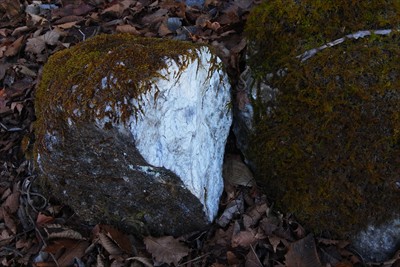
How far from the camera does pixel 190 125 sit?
249cm

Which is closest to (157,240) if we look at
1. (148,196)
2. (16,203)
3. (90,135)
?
(148,196)

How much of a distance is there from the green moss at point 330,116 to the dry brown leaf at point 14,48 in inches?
83.7

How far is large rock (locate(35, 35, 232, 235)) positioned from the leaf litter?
0.15m

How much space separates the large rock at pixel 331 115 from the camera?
2570 mm

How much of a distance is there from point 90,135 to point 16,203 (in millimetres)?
1132

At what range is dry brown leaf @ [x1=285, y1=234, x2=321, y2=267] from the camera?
262cm

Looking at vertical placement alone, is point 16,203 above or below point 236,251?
above

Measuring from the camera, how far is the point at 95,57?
2.38m

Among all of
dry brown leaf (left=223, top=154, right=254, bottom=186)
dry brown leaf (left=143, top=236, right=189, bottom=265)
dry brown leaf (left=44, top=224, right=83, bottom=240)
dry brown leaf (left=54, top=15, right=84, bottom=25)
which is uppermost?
dry brown leaf (left=54, top=15, right=84, bottom=25)

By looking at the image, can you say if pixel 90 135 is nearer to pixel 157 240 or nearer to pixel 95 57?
pixel 95 57

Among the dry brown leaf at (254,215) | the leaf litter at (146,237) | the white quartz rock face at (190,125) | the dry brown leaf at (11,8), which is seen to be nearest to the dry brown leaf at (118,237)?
the leaf litter at (146,237)

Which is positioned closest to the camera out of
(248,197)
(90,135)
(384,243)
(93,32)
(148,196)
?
(90,135)

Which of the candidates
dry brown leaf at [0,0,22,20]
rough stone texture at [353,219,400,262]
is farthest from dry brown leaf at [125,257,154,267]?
dry brown leaf at [0,0,22,20]

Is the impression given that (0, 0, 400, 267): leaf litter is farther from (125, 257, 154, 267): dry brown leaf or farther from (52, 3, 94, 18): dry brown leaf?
(52, 3, 94, 18): dry brown leaf
